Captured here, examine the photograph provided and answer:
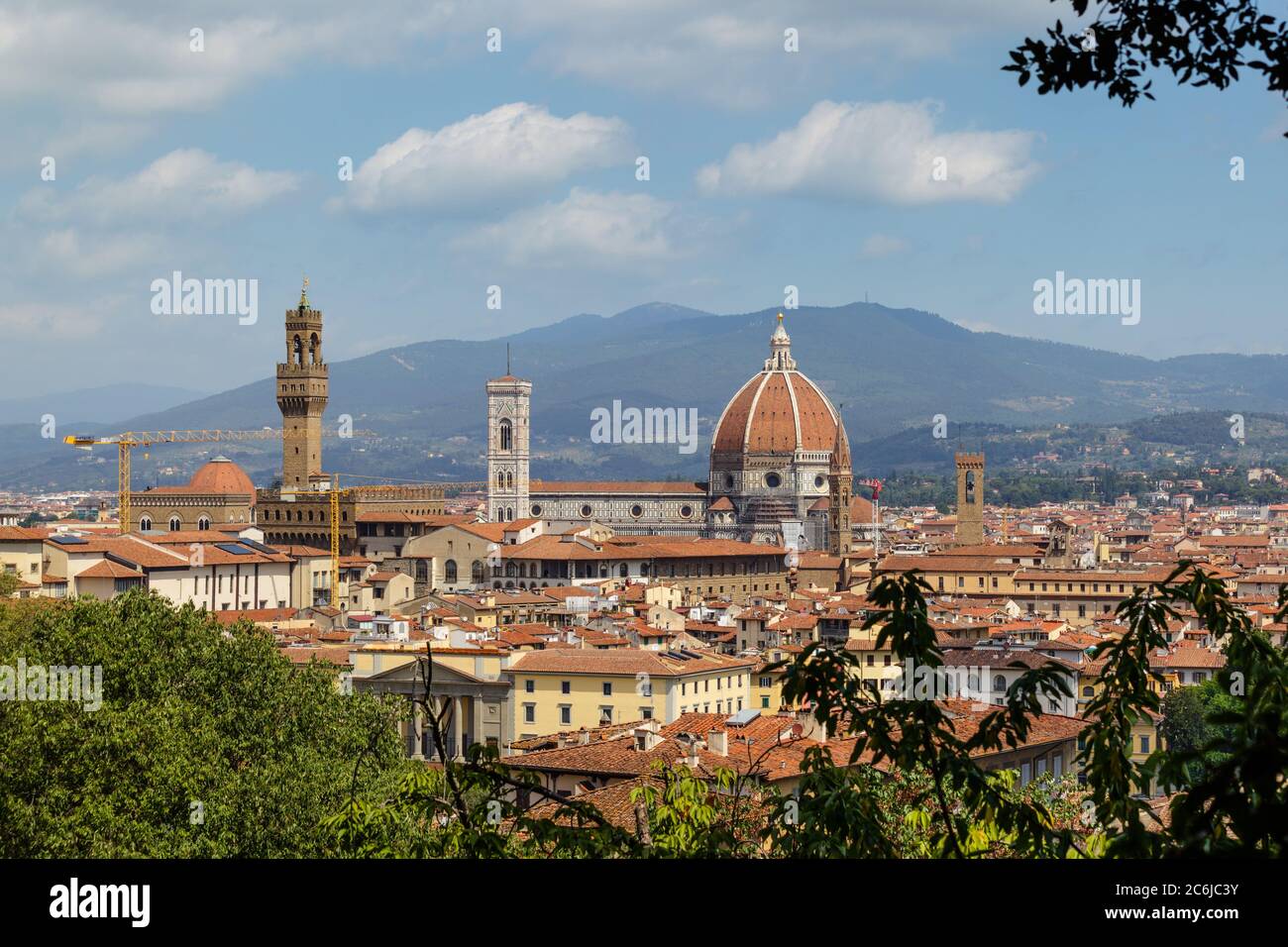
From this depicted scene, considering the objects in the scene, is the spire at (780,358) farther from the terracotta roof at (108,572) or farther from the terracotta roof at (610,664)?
the terracotta roof at (610,664)

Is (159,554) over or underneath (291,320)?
underneath

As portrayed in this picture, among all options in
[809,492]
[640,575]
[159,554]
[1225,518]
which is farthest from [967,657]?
[1225,518]

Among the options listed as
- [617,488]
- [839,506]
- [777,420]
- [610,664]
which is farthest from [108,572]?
[777,420]

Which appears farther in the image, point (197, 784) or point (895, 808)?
point (197, 784)

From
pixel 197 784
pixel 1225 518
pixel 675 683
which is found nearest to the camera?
pixel 197 784

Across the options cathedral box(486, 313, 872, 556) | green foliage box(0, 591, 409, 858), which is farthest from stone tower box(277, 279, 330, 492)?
green foliage box(0, 591, 409, 858)

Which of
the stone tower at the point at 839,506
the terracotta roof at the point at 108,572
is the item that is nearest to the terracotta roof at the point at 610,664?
the terracotta roof at the point at 108,572
